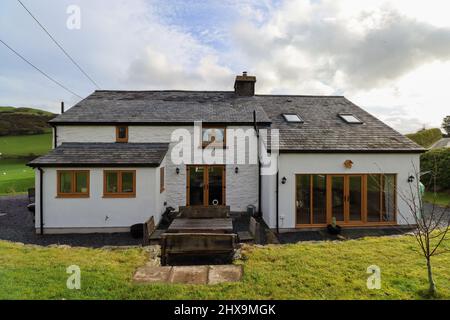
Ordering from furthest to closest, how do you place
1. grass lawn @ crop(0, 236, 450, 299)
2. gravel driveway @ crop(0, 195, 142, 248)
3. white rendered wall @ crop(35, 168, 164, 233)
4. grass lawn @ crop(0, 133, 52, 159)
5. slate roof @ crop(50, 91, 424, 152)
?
grass lawn @ crop(0, 133, 52, 159)
slate roof @ crop(50, 91, 424, 152)
white rendered wall @ crop(35, 168, 164, 233)
gravel driveway @ crop(0, 195, 142, 248)
grass lawn @ crop(0, 236, 450, 299)

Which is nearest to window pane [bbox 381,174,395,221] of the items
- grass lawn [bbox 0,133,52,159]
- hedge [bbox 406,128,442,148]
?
hedge [bbox 406,128,442,148]

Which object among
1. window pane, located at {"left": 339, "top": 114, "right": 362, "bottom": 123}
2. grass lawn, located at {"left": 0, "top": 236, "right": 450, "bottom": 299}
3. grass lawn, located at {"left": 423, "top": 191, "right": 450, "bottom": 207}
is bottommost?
grass lawn, located at {"left": 0, "top": 236, "right": 450, "bottom": 299}

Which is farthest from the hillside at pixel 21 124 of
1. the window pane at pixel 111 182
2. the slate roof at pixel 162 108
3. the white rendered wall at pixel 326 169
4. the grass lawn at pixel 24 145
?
the white rendered wall at pixel 326 169

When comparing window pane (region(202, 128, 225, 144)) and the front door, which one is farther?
window pane (region(202, 128, 225, 144))

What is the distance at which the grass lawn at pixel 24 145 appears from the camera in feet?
159

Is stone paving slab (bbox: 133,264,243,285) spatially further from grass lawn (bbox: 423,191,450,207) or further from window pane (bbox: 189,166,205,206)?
grass lawn (bbox: 423,191,450,207)

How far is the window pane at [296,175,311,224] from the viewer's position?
11031 millimetres

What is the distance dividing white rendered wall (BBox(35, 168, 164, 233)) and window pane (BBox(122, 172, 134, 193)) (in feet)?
1.33

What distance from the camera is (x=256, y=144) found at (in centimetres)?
1368

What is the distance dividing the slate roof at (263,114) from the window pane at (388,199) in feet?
4.56

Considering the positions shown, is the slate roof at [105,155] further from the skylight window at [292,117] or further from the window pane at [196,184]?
the skylight window at [292,117]

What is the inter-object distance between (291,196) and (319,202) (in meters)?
1.38

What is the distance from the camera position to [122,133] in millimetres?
13617

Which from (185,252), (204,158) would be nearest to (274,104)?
(204,158)
